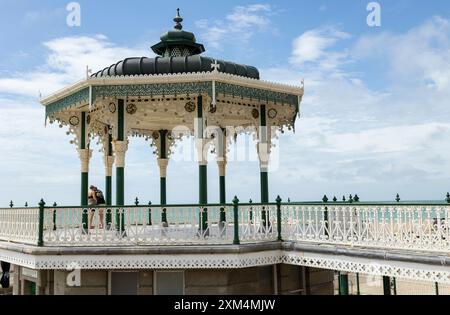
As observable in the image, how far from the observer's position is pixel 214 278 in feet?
34.0

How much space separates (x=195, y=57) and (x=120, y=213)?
4.89 meters

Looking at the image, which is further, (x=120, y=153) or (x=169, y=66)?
(x=169, y=66)

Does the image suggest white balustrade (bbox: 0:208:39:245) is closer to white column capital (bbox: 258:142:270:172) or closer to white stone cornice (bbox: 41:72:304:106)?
white stone cornice (bbox: 41:72:304:106)

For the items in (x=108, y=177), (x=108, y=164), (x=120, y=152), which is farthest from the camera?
(x=108, y=164)

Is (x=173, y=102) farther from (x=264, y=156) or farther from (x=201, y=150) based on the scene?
(x=264, y=156)

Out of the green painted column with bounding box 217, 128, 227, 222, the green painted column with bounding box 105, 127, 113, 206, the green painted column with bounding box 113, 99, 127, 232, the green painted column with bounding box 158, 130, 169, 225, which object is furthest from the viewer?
the green painted column with bounding box 158, 130, 169, 225

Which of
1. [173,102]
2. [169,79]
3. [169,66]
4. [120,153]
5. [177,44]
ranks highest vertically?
[177,44]

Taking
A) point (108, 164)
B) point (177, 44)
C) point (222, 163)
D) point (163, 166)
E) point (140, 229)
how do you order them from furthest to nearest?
point (163, 166) < point (222, 163) < point (108, 164) < point (177, 44) < point (140, 229)

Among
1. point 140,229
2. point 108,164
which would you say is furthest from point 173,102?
point 108,164

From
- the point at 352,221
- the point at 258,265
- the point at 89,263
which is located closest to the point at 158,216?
the point at 89,263

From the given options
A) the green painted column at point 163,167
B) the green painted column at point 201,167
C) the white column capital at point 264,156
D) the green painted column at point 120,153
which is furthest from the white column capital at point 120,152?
the green painted column at point 163,167

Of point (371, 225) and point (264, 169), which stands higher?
point (264, 169)

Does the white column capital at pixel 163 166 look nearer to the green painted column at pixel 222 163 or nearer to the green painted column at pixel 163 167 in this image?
the green painted column at pixel 163 167

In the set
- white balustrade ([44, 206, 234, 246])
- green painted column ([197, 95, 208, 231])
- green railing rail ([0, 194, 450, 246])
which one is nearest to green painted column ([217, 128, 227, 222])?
green painted column ([197, 95, 208, 231])
